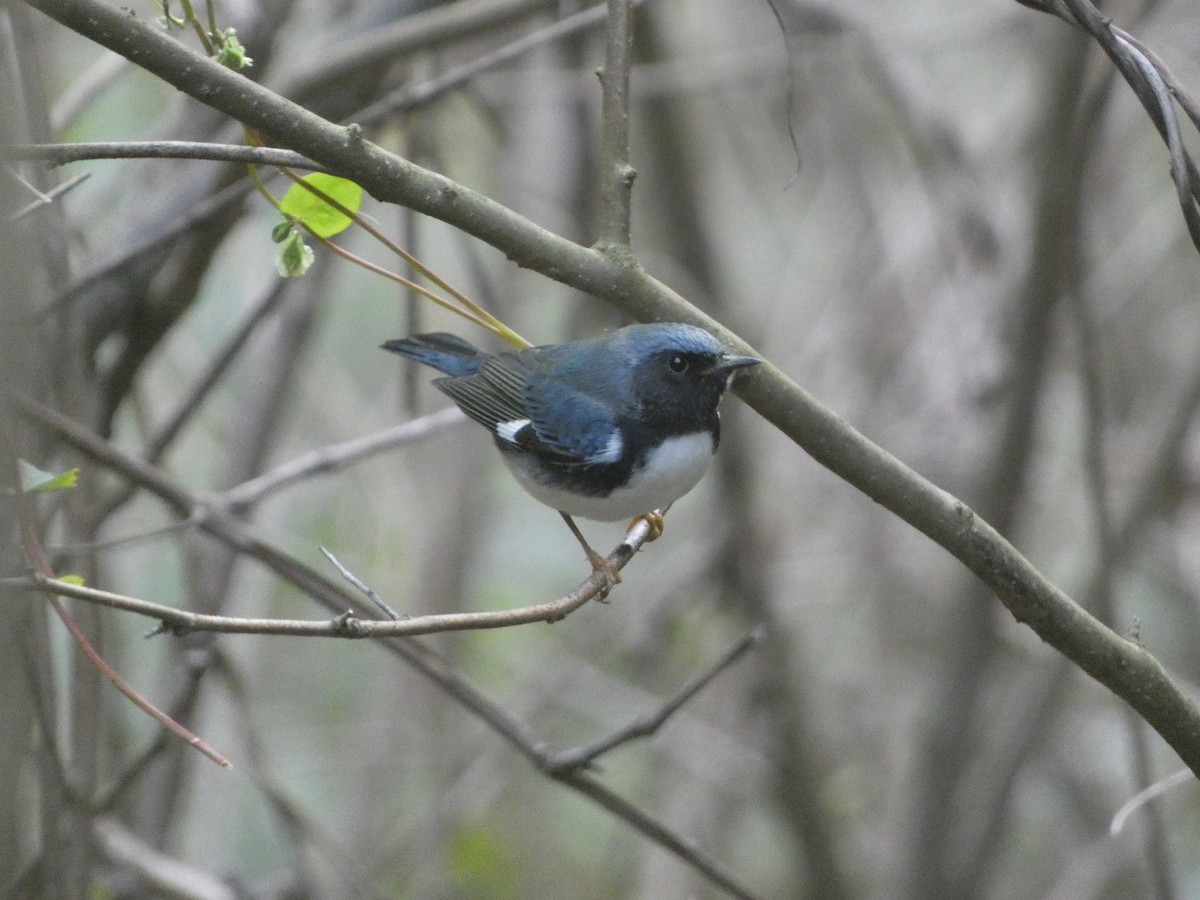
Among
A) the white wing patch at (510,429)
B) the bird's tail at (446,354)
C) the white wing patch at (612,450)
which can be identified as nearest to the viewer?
the white wing patch at (612,450)

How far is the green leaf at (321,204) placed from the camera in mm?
2143

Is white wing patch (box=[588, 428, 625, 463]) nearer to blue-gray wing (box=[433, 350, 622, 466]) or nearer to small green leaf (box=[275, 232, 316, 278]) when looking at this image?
blue-gray wing (box=[433, 350, 622, 466])

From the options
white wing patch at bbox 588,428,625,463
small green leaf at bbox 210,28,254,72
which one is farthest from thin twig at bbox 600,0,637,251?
white wing patch at bbox 588,428,625,463

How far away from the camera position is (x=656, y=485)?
2939 millimetres

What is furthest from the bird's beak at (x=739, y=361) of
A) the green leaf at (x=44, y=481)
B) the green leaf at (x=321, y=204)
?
the green leaf at (x=44, y=481)

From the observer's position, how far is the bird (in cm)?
298

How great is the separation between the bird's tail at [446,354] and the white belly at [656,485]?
0.51 metres

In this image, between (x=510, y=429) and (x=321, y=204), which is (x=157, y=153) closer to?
(x=321, y=204)

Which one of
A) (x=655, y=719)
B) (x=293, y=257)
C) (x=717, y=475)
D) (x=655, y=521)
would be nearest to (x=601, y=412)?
(x=655, y=521)

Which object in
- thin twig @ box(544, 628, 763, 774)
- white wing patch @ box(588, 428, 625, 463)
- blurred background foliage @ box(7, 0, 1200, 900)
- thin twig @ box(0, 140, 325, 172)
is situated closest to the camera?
thin twig @ box(0, 140, 325, 172)

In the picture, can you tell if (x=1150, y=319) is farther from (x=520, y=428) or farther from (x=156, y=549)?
(x=156, y=549)

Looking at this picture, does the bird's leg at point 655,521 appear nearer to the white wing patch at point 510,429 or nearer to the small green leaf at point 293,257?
the white wing patch at point 510,429

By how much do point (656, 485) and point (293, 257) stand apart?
1112 millimetres

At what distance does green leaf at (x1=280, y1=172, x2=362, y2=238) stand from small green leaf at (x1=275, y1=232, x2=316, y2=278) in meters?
0.05
